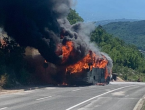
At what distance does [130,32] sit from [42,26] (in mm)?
144633

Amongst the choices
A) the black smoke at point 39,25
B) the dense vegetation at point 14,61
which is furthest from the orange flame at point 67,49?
the dense vegetation at point 14,61

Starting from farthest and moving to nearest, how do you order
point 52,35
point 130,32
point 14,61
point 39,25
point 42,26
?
point 130,32 → point 42,26 → point 39,25 → point 52,35 → point 14,61

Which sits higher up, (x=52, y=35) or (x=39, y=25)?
(x=39, y=25)

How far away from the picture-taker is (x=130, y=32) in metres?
178

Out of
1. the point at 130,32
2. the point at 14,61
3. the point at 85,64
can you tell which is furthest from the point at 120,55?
the point at 130,32

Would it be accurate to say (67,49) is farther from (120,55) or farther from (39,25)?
(120,55)

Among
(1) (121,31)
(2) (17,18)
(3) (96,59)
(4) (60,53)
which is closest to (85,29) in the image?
(3) (96,59)

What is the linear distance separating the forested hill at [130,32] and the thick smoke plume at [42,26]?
109m

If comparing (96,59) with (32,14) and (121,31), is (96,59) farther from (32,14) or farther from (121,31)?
(121,31)

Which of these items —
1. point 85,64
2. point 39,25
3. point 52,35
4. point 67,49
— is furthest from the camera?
point 85,64

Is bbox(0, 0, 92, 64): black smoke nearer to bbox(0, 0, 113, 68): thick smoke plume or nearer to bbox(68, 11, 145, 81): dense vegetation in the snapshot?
bbox(0, 0, 113, 68): thick smoke plume

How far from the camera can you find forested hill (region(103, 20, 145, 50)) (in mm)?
158762

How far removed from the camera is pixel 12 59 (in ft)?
114

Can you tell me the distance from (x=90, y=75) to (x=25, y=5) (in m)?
10.2
